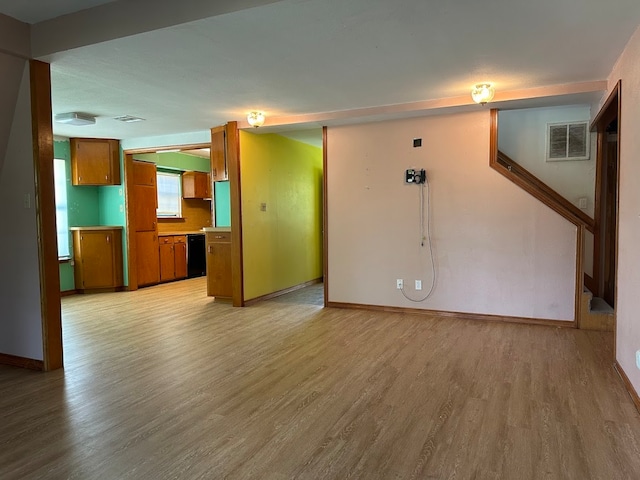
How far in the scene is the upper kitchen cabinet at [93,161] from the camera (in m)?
6.27

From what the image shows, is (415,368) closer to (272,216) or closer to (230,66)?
(230,66)

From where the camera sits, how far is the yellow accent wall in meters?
5.37

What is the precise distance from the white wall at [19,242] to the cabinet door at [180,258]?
13.4 ft

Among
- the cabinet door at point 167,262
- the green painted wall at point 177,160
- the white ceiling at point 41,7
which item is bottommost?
the cabinet door at point 167,262

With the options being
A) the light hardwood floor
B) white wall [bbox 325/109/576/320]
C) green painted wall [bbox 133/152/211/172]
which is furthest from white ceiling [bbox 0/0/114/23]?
green painted wall [bbox 133/152/211/172]

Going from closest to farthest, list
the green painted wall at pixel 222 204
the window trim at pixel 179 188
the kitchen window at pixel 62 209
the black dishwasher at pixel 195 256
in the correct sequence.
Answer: the green painted wall at pixel 222 204 → the kitchen window at pixel 62 209 → the black dishwasher at pixel 195 256 → the window trim at pixel 179 188

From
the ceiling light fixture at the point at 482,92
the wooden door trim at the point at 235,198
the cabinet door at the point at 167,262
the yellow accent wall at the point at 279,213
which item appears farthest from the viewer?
the cabinet door at the point at 167,262

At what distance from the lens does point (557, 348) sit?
350cm

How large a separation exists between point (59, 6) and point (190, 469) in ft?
9.17

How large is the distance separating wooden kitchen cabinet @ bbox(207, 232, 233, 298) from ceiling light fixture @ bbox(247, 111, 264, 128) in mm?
1477

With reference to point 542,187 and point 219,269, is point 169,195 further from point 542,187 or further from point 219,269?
point 542,187

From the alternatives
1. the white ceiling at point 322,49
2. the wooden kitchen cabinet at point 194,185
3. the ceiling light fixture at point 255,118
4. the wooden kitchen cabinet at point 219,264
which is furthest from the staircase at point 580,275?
the wooden kitchen cabinet at point 194,185

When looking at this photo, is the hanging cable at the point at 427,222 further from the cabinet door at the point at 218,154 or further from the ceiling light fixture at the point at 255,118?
the cabinet door at the point at 218,154

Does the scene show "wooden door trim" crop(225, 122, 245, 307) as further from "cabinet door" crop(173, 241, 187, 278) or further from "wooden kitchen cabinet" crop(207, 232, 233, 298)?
"cabinet door" crop(173, 241, 187, 278)
